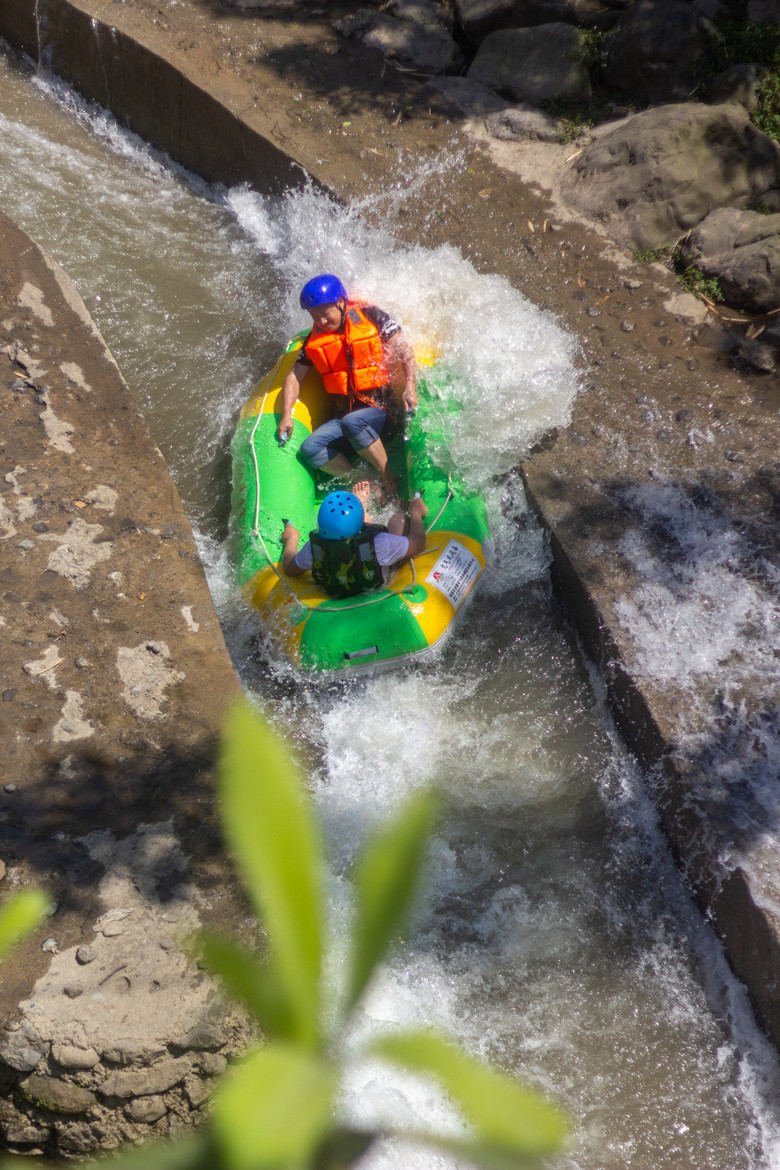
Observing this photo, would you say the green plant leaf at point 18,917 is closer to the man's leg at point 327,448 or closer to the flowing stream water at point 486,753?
the flowing stream water at point 486,753

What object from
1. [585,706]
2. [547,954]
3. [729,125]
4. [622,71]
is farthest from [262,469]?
[622,71]

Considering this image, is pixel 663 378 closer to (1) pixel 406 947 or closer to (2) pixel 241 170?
(1) pixel 406 947

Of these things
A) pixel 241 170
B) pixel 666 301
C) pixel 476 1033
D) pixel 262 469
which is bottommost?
pixel 476 1033

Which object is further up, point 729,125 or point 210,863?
point 729,125

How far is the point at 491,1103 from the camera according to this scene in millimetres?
611

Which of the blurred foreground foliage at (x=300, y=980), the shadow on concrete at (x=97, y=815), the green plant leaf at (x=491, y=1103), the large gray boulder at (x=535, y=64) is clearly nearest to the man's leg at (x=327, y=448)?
the shadow on concrete at (x=97, y=815)

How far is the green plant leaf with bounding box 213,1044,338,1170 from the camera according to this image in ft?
1.95

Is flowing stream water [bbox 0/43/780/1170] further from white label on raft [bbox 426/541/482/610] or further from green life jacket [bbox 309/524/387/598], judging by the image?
green life jacket [bbox 309/524/387/598]

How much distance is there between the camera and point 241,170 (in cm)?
744

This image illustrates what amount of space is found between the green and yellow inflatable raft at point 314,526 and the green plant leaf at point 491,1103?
11.9 feet

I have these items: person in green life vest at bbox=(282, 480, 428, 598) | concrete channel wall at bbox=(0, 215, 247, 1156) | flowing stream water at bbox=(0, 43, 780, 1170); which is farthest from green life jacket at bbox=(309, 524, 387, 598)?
concrete channel wall at bbox=(0, 215, 247, 1156)

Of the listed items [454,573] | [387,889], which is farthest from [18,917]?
[454,573]

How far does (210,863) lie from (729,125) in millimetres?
6606

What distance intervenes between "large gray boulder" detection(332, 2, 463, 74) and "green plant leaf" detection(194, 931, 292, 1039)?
9046 millimetres
